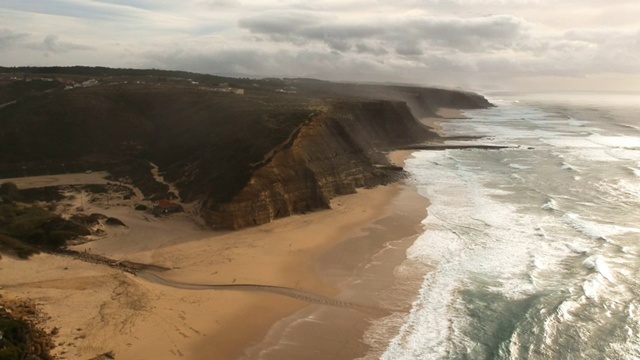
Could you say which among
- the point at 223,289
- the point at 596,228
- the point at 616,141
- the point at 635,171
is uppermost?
the point at 616,141

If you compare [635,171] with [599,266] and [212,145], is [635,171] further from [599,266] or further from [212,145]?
[212,145]

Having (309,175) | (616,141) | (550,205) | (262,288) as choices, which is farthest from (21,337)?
(616,141)

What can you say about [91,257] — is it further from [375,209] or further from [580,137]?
[580,137]

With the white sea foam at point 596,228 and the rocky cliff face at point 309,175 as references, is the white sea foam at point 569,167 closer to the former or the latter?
the white sea foam at point 596,228

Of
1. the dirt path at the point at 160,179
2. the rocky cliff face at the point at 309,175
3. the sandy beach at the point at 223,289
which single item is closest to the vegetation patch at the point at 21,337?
the sandy beach at the point at 223,289

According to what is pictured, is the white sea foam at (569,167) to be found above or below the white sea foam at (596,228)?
above

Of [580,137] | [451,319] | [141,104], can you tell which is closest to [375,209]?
[451,319]

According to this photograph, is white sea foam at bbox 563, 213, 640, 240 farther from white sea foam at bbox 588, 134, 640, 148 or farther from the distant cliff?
white sea foam at bbox 588, 134, 640, 148
